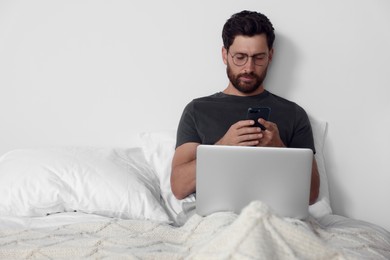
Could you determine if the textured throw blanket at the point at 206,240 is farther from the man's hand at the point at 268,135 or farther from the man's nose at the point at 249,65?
the man's nose at the point at 249,65

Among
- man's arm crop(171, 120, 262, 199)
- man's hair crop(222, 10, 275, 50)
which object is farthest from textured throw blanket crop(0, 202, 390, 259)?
man's hair crop(222, 10, 275, 50)

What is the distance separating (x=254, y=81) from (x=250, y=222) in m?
1.11

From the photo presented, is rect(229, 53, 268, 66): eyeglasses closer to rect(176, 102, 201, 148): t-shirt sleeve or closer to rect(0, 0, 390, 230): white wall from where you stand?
rect(0, 0, 390, 230): white wall

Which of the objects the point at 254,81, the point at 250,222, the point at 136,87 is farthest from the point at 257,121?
the point at 136,87

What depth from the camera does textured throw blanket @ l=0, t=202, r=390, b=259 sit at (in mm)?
895

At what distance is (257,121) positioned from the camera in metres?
1.48

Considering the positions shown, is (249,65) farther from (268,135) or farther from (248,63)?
(268,135)

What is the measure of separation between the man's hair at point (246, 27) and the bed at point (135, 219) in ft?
1.52

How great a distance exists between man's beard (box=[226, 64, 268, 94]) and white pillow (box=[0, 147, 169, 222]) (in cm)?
57

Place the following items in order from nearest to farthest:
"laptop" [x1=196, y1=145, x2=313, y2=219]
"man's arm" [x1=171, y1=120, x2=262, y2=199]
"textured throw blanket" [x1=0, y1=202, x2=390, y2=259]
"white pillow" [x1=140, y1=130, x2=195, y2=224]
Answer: "textured throw blanket" [x1=0, y1=202, x2=390, y2=259] < "laptop" [x1=196, y1=145, x2=313, y2=219] < "man's arm" [x1=171, y1=120, x2=262, y2=199] < "white pillow" [x1=140, y1=130, x2=195, y2=224]

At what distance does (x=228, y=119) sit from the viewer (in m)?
1.86

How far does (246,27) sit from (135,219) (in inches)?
35.9

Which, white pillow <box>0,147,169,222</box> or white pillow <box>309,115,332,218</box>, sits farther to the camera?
white pillow <box>309,115,332,218</box>

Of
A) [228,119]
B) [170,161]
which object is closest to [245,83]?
[228,119]
